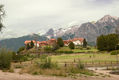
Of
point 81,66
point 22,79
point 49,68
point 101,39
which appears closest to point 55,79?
point 22,79

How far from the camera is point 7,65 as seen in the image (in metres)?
25.1

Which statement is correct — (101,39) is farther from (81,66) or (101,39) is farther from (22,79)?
(22,79)

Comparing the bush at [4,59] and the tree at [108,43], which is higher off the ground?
the tree at [108,43]

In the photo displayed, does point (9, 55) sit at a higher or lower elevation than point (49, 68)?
higher

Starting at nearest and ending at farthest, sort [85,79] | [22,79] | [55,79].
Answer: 1. [22,79]
2. [55,79]
3. [85,79]

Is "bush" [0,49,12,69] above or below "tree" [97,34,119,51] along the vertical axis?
below

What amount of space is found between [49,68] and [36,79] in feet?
22.4

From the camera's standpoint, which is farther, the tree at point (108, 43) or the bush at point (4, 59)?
the tree at point (108, 43)

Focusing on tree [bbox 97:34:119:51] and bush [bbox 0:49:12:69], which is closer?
bush [bbox 0:49:12:69]

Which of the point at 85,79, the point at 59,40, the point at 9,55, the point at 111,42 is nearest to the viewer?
the point at 85,79

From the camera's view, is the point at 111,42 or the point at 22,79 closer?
the point at 22,79

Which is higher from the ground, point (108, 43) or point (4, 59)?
point (108, 43)

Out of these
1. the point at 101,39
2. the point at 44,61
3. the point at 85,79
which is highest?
the point at 101,39

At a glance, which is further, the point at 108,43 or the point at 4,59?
the point at 108,43
